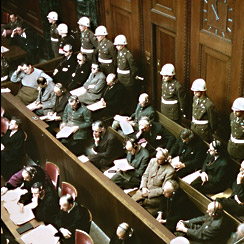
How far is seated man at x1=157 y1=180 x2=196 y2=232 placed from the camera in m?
5.55

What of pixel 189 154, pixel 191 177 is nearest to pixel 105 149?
pixel 189 154

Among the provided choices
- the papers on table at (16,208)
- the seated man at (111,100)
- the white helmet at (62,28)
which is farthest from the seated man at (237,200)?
the white helmet at (62,28)

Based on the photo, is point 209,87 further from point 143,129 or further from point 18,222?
point 18,222

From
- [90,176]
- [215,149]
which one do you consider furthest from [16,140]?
[215,149]

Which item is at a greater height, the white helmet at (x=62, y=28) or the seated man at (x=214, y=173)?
the white helmet at (x=62, y=28)

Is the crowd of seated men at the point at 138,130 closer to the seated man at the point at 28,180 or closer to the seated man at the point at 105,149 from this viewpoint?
the seated man at the point at 105,149

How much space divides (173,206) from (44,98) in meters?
3.72

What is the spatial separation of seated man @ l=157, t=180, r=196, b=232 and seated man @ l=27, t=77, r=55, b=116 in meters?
3.43

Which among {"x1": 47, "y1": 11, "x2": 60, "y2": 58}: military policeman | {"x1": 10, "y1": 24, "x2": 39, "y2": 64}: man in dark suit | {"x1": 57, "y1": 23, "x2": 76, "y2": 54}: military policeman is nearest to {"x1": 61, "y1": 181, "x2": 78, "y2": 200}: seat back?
{"x1": 57, "y1": 23, "x2": 76, "y2": 54}: military policeman

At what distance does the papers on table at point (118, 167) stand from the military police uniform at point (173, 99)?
1325 millimetres

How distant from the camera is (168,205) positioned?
18.5 ft

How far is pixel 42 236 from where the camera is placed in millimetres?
5391

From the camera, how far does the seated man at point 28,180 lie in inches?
244

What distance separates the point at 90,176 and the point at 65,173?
0.94m
